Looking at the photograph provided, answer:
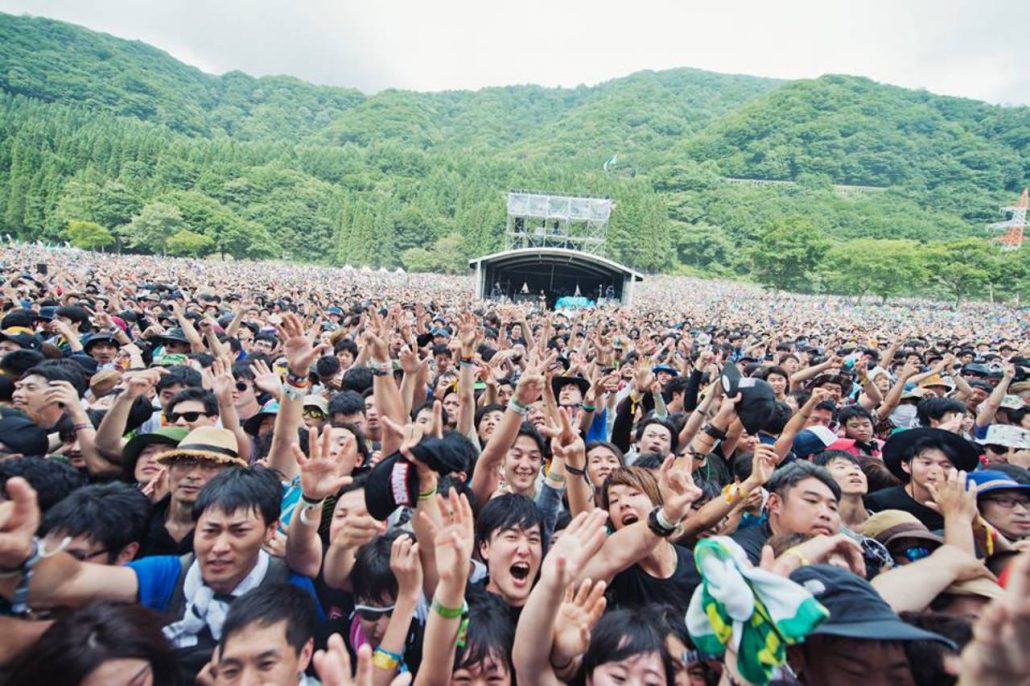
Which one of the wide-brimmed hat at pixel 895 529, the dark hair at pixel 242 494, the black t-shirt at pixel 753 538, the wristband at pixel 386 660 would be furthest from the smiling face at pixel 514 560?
the wide-brimmed hat at pixel 895 529

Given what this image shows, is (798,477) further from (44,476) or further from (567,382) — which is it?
(44,476)

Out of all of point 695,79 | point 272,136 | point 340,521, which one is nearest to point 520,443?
point 340,521

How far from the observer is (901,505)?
10.4ft

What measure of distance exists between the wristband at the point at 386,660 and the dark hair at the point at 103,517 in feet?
4.06

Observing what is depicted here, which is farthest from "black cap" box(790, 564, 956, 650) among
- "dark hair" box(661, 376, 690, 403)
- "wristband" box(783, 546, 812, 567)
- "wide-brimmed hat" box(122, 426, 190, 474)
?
"dark hair" box(661, 376, 690, 403)

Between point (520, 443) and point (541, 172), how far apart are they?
84117 millimetres

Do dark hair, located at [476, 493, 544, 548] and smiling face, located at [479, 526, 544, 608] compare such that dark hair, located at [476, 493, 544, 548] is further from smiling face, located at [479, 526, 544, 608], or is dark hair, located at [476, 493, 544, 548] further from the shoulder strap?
the shoulder strap

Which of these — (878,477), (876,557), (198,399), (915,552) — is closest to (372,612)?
(198,399)

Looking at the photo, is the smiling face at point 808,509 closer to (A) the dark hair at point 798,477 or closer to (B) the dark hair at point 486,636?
(A) the dark hair at point 798,477

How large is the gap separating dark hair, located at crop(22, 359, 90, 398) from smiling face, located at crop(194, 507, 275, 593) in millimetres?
2538

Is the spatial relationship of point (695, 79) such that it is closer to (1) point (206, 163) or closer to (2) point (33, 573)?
(1) point (206, 163)

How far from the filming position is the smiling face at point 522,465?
10.8 feet

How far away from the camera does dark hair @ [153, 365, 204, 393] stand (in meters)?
4.41

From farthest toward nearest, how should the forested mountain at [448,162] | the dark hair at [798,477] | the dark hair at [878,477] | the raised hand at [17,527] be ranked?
the forested mountain at [448,162] < the dark hair at [878,477] < the dark hair at [798,477] < the raised hand at [17,527]
